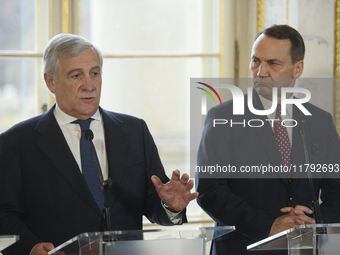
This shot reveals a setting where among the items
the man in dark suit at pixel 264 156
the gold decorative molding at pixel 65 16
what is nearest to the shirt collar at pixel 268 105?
the man in dark suit at pixel 264 156

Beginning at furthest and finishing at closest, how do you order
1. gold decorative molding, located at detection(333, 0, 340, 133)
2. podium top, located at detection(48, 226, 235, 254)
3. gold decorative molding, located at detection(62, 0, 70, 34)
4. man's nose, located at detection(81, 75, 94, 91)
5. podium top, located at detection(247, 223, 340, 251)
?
gold decorative molding, located at detection(62, 0, 70, 34)
gold decorative molding, located at detection(333, 0, 340, 133)
man's nose, located at detection(81, 75, 94, 91)
podium top, located at detection(247, 223, 340, 251)
podium top, located at detection(48, 226, 235, 254)

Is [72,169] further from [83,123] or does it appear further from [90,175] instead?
[83,123]

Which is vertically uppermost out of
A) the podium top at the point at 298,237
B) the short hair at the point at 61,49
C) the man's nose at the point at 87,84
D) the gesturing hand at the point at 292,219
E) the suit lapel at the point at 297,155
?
the short hair at the point at 61,49

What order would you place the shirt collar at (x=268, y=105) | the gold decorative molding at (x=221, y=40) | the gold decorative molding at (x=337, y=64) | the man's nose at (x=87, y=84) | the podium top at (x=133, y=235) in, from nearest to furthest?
the podium top at (x=133, y=235) < the man's nose at (x=87, y=84) < the shirt collar at (x=268, y=105) < the gold decorative molding at (x=337, y=64) < the gold decorative molding at (x=221, y=40)

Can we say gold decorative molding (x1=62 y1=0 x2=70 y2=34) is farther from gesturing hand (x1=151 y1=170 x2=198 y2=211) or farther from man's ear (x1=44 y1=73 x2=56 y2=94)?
gesturing hand (x1=151 y1=170 x2=198 y2=211)

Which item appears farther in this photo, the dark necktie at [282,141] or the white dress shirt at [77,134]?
the dark necktie at [282,141]

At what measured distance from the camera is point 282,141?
2.33 metres

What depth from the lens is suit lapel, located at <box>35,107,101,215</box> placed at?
6.71 feet

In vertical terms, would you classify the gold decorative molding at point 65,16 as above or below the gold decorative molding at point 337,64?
above

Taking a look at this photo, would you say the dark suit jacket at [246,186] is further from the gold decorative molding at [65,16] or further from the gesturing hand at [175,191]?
the gold decorative molding at [65,16]

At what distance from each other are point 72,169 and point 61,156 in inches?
3.2

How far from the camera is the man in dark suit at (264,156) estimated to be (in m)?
2.20

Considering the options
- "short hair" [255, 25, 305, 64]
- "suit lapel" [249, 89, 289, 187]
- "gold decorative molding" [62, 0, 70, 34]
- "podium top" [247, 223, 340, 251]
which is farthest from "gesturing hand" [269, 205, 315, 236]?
"gold decorative molding" [62, 0, 70, 34]

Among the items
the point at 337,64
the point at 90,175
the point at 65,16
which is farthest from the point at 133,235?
the point at 65,16
